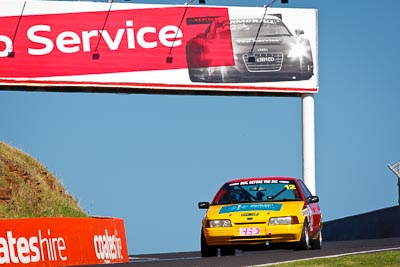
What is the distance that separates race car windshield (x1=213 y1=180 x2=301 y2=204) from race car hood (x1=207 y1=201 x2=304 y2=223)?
0.44 meters

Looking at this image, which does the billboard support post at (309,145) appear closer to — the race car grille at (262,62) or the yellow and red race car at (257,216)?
the race car grille at (262,62)

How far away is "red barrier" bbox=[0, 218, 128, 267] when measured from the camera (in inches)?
814

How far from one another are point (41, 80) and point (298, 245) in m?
16.7

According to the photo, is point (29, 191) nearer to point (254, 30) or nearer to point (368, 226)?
point (254, 30)

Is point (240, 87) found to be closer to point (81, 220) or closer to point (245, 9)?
point (245, 9)

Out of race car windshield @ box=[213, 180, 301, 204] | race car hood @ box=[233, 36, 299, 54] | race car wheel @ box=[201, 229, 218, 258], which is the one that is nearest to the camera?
race car wheel @ box=[201, 229, 218, 258]

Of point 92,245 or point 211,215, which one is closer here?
point 211,215

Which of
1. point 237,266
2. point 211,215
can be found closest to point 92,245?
point 211,215

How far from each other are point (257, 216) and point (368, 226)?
55.6 feet

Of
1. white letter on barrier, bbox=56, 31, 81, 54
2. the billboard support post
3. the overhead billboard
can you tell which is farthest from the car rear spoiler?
the billboard support post

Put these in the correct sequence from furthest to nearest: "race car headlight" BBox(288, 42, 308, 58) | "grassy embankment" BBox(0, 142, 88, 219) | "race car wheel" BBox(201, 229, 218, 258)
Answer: "race car headlight" BBox(288, 42, 308, 58)
"grassy embankment" BBox(0, 142, 88, 219)
"race car wheel" BBox(201, 229, 218, 258)

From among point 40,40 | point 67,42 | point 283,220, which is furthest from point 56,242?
point 67,42

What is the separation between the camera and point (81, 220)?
2367 cm

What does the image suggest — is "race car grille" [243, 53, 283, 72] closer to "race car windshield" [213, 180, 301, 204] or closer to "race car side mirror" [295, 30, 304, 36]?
"race car side mirror" [295, 30, 304, 36]
